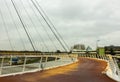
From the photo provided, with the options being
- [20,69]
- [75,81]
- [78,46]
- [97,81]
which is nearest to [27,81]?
[75,81]

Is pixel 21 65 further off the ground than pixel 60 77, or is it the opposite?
pixel 21 65

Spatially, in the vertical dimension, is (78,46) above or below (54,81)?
above

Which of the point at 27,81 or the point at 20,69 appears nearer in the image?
the point at 27,81

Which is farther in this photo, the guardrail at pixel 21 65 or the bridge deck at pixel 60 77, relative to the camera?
the guardrail at pixel 21 65

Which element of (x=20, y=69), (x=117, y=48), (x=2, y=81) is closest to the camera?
(x=2, y=81)

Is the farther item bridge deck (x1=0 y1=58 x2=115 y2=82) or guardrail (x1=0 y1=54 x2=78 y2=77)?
guardrail (x1=0 y1=54 x2=78 y2=77)

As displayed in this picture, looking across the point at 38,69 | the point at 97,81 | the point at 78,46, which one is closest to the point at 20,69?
the point at 38,69

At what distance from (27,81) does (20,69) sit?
510 centimetres

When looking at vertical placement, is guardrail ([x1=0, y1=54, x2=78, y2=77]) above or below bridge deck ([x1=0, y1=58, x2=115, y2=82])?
above

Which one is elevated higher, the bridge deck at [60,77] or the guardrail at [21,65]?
the guardrail at [21,65]

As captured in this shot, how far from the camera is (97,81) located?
10797mm

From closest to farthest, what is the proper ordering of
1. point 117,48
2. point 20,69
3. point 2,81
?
1. point 2,81
2. point 20,69
3. point 117,48

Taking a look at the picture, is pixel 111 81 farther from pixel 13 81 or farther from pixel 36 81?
pixel 13 81

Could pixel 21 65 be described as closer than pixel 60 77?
No
